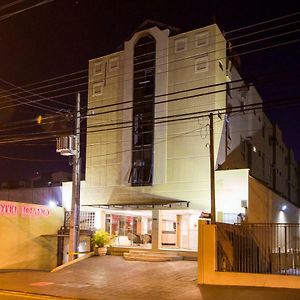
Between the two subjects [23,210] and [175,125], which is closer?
[23,210]

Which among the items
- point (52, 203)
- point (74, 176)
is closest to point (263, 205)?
point (74, 176)

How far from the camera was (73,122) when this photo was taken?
2666cm

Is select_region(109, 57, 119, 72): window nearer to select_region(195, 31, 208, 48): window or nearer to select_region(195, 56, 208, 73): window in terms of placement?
select_region(195, 31, 208, 48): window

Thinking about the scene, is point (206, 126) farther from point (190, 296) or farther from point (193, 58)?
point (190, 296)

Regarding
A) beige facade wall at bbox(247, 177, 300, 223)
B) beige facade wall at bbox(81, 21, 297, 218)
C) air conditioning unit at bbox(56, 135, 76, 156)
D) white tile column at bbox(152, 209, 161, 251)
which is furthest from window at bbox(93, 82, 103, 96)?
beige facade wall at bbox(247, 177, 300, 223)

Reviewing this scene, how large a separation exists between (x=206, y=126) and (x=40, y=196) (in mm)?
13897

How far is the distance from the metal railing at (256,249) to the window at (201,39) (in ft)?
41.7

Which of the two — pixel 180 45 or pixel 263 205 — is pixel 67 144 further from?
pixel 263 205

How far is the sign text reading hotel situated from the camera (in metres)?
27.3

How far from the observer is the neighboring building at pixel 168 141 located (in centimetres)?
2897

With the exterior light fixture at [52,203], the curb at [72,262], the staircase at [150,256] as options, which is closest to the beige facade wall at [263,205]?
the staircase at [150,256]

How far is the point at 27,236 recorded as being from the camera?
95.1 feet

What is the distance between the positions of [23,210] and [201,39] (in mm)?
14224

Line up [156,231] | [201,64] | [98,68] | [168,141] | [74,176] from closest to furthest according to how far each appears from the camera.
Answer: [74,176]
[201,64]
[156,231]
[168,141]
[98,68]
